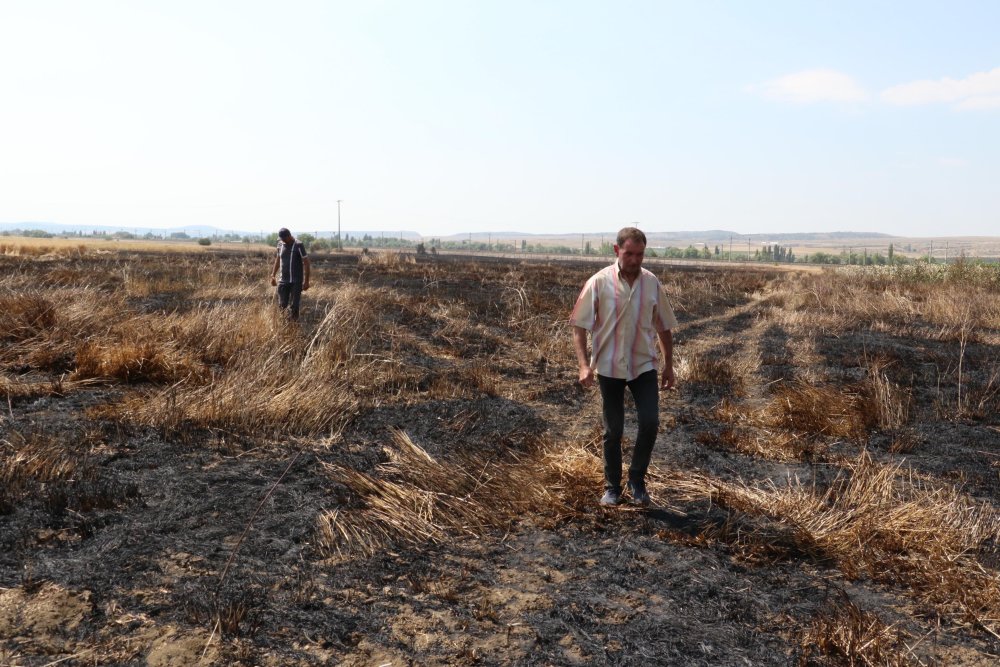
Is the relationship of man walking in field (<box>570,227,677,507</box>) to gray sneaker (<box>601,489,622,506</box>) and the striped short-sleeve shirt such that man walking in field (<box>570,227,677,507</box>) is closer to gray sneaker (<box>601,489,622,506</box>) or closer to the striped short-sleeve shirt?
the striped short-sleeve shirt

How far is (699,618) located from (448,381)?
5.01 m

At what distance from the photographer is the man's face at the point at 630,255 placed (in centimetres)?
393

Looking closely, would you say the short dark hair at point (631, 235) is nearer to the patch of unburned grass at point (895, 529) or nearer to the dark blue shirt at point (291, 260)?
the patch of unburned grass at point (895, 529)

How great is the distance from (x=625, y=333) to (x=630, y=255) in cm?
47

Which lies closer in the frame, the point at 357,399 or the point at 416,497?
the point at 416,497

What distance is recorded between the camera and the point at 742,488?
15.6 ft

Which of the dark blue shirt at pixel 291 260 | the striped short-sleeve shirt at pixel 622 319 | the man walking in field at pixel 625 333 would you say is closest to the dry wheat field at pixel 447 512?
the man walking in field at pixel 625 333

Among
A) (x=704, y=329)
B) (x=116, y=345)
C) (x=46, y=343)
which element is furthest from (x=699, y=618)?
(x=704, y=329)

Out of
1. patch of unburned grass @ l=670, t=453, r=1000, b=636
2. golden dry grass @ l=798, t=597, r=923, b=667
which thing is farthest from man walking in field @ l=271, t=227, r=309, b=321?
golden dry grass @ l=798, t=597, r=923, b=667

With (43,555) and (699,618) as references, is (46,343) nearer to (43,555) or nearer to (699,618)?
(43,555)

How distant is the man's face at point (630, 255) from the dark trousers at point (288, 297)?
741 cm

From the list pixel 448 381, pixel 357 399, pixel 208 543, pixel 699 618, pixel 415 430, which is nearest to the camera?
pixel 699 618

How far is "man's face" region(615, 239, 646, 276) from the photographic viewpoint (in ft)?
12.9

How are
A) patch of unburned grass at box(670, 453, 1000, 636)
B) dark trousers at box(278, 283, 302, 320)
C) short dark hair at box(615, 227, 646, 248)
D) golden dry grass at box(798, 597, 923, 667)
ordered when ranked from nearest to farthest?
golden dry grass at box(798, 597, 923, 667) → patch of unburned grass at box(670, 453, 1000, 636) → short dark hair at box(615, 227, 646, 248) → dark trousers at box(278, 283, 302, 320)
